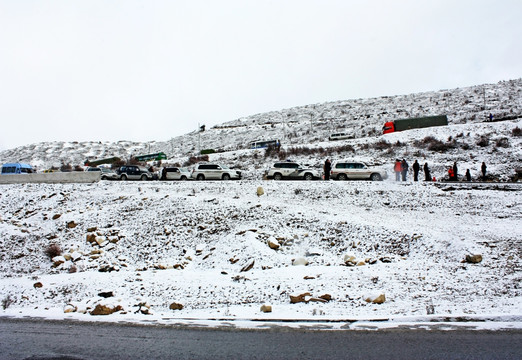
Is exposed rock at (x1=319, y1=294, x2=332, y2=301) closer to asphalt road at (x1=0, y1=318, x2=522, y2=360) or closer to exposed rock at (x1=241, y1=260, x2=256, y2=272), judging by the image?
asphalt road at (x1=0, y1=318, x2=522, y2=360)

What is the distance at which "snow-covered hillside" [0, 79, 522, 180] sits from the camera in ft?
112

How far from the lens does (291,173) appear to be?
90.0 ft

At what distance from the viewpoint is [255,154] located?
43.9 metres

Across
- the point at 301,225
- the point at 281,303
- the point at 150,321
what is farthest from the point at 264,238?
the point at 150,321

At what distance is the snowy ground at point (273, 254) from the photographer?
28.4ft

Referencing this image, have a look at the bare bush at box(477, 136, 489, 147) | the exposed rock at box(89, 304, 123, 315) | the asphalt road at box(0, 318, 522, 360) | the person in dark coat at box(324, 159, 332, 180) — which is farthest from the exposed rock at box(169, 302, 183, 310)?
the bare bush at box(477, 136, 489, 147)

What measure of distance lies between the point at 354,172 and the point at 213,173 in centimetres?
1147

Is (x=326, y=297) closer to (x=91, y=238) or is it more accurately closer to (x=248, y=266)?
(x=248, y=266)

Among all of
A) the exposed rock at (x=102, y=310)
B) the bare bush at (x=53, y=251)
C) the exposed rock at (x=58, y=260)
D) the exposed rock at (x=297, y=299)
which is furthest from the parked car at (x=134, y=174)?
the exposed rock at (x=297, y=299)

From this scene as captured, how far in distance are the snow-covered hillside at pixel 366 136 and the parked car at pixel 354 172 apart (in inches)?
268

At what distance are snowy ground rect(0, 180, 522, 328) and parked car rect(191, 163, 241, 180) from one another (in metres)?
6.80

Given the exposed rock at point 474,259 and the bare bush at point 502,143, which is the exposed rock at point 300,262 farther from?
the bare bush at point 502,143

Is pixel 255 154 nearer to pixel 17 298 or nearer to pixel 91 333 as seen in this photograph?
pixel 17 298

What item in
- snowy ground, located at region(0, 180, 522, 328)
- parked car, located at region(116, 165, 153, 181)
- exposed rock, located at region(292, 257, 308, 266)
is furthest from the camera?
parked car, located at region(116, 165, 153, 181)
